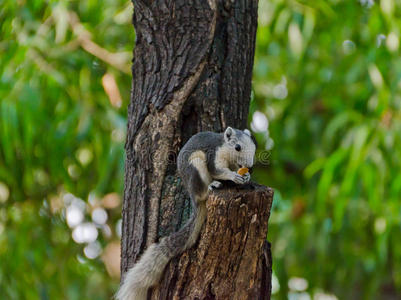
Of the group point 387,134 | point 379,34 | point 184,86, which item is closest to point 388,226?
point 387,134

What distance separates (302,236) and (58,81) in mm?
1900

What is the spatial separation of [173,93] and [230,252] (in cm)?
60

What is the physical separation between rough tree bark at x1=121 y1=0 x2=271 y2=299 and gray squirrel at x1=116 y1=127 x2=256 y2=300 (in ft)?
0.16

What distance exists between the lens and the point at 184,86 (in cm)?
220

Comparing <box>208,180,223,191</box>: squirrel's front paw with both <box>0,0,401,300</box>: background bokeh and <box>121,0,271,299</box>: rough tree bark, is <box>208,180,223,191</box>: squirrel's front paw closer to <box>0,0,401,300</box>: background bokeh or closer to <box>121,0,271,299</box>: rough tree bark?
<box>121,0,271,299</box>: rough tree bark

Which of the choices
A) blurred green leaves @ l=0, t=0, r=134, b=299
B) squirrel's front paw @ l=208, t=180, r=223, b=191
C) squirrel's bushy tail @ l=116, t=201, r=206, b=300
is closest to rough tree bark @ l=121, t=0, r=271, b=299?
squirrel's bushy tail @ l=116, t=201, r=206, b=300

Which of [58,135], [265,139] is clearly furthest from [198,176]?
[265,139]

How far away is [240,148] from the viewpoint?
1.91 metres

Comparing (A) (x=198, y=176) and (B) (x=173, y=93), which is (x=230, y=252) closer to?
(A) (x=198, y=176)

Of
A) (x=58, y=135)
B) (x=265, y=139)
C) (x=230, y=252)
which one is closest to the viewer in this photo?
(x=230, y=252)

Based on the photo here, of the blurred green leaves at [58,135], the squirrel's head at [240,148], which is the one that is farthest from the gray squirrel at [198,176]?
the blurred green leaves at [58,135]

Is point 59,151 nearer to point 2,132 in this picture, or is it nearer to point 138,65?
point 2,132

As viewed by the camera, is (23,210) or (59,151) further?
(23,210)

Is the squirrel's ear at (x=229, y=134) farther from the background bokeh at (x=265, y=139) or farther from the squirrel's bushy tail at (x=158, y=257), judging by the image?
the background bokeh at (x=265, y=139)
